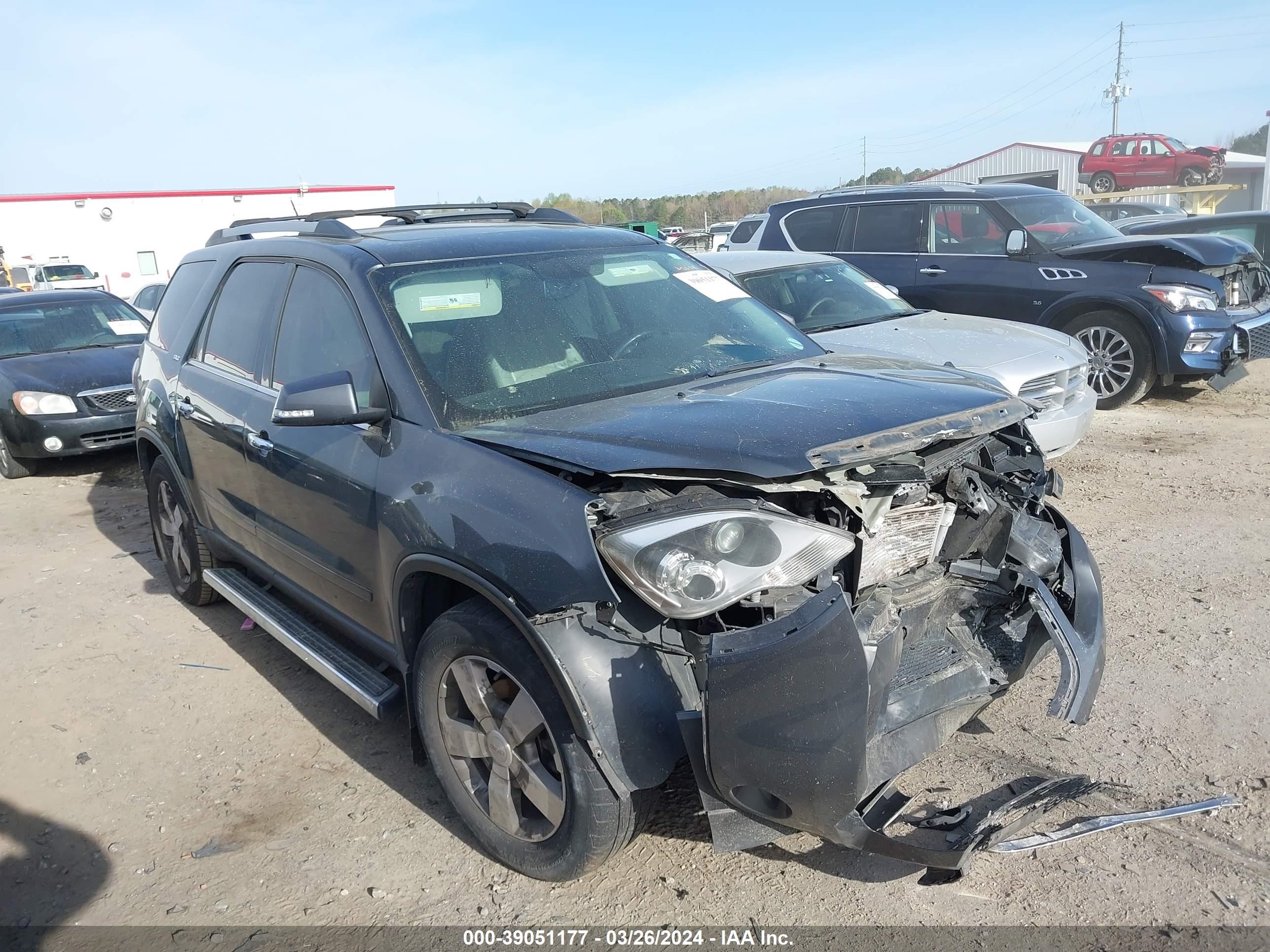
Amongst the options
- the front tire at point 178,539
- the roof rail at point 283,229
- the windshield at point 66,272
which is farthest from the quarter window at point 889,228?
the windshield at point 66,272

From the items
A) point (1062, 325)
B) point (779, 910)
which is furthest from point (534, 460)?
point (1062, 325)

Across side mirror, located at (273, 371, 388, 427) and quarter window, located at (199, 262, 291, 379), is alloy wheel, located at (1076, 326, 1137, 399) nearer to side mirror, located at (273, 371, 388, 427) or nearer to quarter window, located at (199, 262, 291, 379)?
quarter window, located at (199, 262, 291, 379)

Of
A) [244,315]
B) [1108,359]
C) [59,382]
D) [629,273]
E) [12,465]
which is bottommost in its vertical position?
[12,465]

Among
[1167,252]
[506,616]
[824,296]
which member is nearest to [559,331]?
[506,616]

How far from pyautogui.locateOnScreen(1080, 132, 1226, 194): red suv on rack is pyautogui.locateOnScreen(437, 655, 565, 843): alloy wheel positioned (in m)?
32.9

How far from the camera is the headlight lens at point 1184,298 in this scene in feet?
26.5

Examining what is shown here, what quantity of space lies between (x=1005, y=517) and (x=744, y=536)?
3.50ft

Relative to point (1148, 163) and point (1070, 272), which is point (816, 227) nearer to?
point (1070, 272)

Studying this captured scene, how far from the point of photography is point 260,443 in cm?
379

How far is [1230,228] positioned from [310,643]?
1264 cm

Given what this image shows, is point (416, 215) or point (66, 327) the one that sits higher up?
point (416, 215)

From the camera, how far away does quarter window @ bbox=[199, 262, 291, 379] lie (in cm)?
400

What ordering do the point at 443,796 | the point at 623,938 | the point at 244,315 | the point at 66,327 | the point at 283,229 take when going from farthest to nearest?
1. the point at 66,327
2. the point at 283,229
3. the point at 244,315
4. the point at 443,796
5. the point at 623,938

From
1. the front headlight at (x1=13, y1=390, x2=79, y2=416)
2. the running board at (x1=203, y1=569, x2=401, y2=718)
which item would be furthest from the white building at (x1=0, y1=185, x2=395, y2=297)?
the running board at (x1=203, y1=569, x2=401, y2=718)
